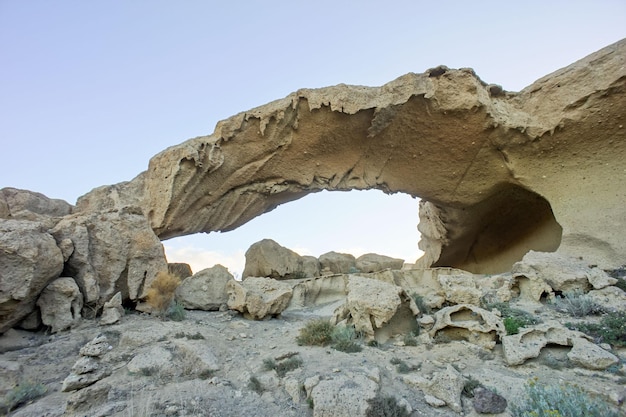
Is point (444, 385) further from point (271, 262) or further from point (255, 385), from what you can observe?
point (271, 262)

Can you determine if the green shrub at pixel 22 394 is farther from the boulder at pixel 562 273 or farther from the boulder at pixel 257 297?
the boulder at pixel 562 273

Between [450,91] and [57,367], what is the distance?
36.0 feet

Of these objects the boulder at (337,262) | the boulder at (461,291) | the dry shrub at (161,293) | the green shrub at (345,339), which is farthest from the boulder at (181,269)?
the boulder at (461,291)

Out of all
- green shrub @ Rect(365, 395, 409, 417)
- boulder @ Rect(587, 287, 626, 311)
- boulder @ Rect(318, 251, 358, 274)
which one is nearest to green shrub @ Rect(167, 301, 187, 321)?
green shrub @ Rect(365, 395, 409, 417)

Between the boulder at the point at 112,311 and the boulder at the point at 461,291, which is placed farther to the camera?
the boulder at the point at 461,291

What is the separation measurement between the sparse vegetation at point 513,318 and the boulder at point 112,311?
665 cm

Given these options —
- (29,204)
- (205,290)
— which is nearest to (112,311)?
(205,290)

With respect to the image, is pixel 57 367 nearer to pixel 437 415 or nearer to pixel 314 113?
pixel 437 415

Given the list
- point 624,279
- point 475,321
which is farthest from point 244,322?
point 624,279

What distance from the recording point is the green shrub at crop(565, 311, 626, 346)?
492 centimetres

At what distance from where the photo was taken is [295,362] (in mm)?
4656

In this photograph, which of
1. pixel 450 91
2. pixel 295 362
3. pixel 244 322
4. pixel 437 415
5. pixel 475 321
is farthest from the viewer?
pixel 450 91

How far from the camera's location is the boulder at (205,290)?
8000mm

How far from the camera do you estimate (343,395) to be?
371 centimetres
